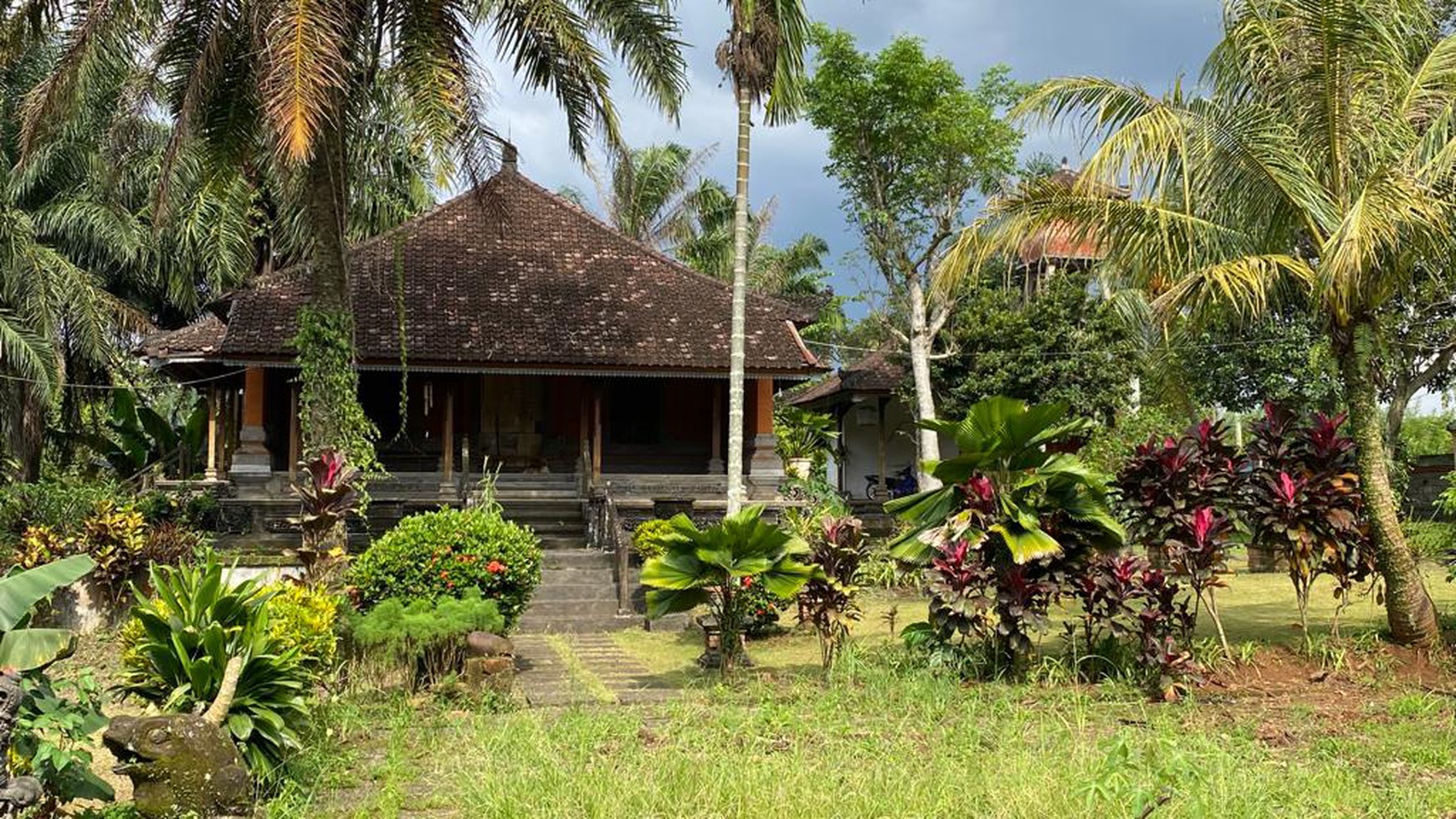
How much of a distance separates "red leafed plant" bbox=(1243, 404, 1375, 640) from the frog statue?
7520 mm

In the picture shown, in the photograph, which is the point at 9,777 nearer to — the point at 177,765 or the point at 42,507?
the point at 177,765

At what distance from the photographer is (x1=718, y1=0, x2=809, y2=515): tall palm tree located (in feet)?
41.7

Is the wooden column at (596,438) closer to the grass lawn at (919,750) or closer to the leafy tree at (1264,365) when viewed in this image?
the grass lawn at (919,750)

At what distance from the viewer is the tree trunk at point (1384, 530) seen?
879 centimetres

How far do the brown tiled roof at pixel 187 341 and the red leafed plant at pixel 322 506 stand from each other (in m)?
9.52

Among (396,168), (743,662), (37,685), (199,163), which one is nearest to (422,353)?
(199,163)

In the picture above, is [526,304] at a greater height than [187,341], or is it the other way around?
[526,304]

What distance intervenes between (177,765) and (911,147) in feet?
67.0

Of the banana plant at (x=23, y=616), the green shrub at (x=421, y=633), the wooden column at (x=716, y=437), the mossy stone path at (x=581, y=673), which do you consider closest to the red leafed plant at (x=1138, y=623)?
the mossy stone path at (x=581, y=673)

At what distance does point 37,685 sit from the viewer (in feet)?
14.2

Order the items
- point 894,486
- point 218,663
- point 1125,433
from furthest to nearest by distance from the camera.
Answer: point 894,486 < point 1125,433 < point 218,663

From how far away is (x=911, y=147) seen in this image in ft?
74.9

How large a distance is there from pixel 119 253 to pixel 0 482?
532 centimetres

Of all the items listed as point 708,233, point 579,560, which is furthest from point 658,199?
point 579,560
